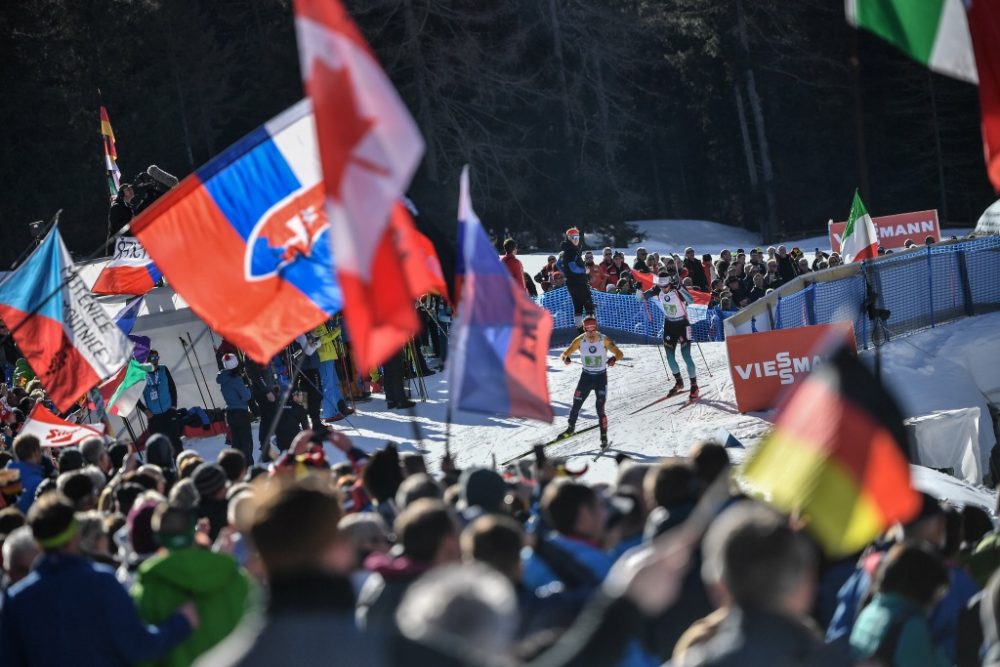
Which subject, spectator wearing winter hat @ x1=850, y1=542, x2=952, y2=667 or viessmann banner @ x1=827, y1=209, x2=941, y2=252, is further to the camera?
viessmann banner @ x1=827, y1=209, x2=941, y2=252

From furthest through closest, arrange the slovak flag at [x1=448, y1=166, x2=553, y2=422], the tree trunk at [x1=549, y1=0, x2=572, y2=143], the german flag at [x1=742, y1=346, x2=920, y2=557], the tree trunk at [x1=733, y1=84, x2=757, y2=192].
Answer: the tree trunk at [x1=733, y1=84, x2=757, y2=192], the tree trunk at [x1=549, y1=0, x2=572, y2=143], the slovak flag at [x1=448, y1=166, x2=553, y2=422], the german flag at [x1=742, y1=346, x2=920, y2=557]

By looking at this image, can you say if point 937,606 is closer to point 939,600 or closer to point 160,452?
point 939,600

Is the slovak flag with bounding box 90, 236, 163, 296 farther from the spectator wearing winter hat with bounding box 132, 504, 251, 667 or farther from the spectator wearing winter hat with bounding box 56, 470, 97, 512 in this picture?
the spectator wearing winter hat with bounding box 132, 504, 251, 667

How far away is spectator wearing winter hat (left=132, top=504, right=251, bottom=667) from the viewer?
499 cm

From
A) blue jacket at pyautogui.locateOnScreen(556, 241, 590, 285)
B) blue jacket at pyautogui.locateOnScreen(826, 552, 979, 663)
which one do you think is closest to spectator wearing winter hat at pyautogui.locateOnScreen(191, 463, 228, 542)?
blue jacket at pyautogui.locateOnScreen(826, 552, 979, 663)

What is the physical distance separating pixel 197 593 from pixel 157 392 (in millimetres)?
12366

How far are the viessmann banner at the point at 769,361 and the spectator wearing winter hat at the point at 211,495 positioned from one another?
32.5 ft

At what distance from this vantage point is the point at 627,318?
80.3 ft

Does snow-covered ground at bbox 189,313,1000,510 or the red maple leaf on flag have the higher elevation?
the red maple leaf on flag

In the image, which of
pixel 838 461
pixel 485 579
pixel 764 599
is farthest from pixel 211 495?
pixel 764 599

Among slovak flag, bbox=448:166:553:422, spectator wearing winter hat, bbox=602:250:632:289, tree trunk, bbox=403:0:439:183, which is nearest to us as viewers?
slovak flag, bbox=448:166:553:422

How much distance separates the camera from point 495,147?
45.7 m

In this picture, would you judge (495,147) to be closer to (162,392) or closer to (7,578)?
(162,392)

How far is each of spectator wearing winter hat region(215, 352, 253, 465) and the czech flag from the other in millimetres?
7810
